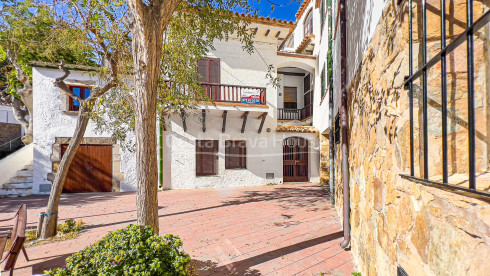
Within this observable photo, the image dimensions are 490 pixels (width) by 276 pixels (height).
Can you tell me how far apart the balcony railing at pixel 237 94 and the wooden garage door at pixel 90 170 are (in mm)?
4574

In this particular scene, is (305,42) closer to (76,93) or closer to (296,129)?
(296,129)

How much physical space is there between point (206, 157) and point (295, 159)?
4133 millimetres

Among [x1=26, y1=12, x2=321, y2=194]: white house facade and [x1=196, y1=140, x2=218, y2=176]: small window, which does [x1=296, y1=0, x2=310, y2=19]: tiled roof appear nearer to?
[x1=26, y1=12, x2=321, y2=194]: white house facade

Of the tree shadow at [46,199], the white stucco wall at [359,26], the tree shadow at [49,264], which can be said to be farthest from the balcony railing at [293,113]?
the tree shadow at [49,264]

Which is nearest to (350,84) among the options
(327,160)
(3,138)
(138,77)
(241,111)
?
(138,77)

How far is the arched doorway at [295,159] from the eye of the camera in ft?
32.8

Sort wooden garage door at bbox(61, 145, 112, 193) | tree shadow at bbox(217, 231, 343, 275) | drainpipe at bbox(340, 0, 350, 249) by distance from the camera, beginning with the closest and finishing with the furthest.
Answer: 1. tree shadow at bbox(217, 231, 343, 275)
2. drainpipe at bbox(340, 0, 350, 249)
3. wooden garage door at bbox(61, 145, 112, 193)

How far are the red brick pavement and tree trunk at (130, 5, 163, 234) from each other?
115cm

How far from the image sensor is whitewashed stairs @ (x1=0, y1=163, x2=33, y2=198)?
7414 millimetres

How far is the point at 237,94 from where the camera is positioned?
→ 887cm

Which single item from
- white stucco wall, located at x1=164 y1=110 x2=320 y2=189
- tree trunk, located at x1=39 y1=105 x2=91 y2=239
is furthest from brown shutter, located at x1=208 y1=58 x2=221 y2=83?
tree trunk, located at x1=39 y1=105 x2=91 y2=239

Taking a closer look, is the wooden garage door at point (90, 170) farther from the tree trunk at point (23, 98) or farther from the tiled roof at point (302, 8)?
the tiled roof at point (302, 8)

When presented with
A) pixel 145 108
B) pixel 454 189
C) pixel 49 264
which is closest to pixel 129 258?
pixel 145 108

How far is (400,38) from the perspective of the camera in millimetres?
1482
